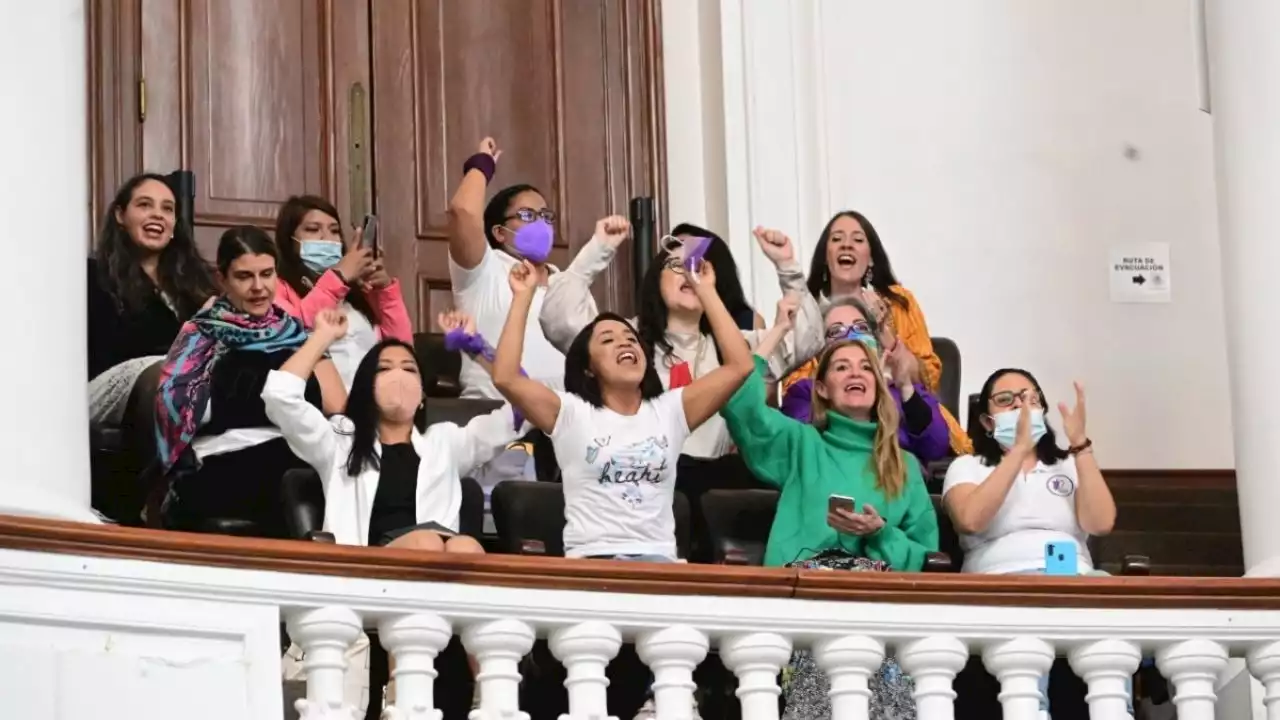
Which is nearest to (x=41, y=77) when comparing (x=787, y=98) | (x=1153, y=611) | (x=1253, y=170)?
(x=1153, y=611)

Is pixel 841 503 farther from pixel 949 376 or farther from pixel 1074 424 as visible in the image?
pixel 949 376

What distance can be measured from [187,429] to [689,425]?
1.08 metres

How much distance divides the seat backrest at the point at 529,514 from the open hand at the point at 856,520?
575 mm

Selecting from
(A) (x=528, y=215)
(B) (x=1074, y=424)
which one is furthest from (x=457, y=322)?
(B) (x=1074, y=424)

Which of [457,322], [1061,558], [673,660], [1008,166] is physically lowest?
[673,660]

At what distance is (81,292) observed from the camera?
4.74m

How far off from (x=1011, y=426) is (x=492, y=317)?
142 cm

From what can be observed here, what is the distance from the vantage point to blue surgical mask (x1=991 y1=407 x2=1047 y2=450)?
578 cm

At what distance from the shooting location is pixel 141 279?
→ 6.21 metres

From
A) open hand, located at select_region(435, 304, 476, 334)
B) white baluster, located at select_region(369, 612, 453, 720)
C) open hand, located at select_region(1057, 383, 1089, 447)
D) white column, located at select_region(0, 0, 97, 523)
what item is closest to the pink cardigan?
open hand, located at select_region(435, 304, 476, 334)

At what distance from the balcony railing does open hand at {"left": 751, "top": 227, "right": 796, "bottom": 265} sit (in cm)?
→ 148

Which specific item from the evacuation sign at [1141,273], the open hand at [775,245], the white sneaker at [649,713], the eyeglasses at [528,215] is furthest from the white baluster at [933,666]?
the evacuation sign at [1141,273]

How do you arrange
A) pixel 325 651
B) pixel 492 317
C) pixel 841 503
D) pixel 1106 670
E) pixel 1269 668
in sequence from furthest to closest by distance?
pixel 492 317
pixel 841 503
pixel 1269 668
pixel 1106 670
pixel 325 651

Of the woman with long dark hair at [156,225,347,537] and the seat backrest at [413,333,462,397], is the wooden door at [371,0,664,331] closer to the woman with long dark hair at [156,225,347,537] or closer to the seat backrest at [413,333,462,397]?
the seat backrest at [413,333,462,397]
